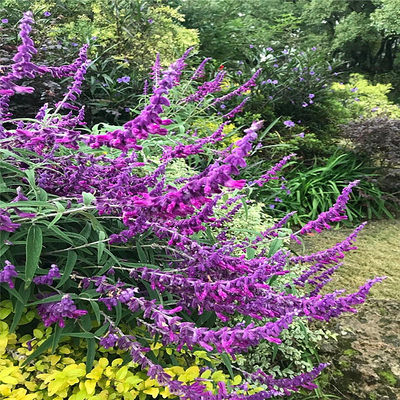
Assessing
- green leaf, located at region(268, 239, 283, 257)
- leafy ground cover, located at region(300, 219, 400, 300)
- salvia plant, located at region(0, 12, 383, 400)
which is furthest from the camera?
leafy ground cover, located at region(300, 219, 400, 300)

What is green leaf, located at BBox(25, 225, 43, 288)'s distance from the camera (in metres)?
1.18

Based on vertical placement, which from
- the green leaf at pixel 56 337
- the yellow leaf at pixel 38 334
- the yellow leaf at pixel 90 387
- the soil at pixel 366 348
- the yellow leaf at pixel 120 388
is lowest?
the soil at pixel 366 348

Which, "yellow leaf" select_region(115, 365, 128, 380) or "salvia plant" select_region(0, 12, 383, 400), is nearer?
"salvia plant" select_region(0, 12, 383, 400)

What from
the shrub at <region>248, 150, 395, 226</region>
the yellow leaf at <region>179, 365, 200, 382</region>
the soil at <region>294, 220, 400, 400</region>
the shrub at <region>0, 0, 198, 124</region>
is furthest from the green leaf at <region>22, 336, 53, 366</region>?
the shrub at <region>248, 150, 395, 226</region>

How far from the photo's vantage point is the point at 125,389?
136cm

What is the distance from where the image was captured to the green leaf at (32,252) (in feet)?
3.88

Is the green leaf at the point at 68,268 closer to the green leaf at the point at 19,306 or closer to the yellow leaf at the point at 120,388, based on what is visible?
the green leaf at the point at 19,306

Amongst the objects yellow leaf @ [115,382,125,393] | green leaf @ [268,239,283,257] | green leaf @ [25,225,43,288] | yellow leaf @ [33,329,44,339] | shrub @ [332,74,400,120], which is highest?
shrub @ [332,74,400,120]

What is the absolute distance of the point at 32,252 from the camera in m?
1.20

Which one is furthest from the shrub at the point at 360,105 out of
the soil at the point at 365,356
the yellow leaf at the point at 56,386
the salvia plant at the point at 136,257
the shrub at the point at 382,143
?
the yellow leaf at the point at 56,386

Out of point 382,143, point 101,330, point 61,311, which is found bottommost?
point 101,330

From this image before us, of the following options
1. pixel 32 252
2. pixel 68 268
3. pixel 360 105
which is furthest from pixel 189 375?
pixel 360 105

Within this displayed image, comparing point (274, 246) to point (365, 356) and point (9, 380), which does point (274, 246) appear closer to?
point (365, 356)

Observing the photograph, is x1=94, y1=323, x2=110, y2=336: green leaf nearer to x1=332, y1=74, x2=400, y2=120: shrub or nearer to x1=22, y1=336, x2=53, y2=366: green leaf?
x1=22, y1=336, x2=53, y2=366: green leaf
